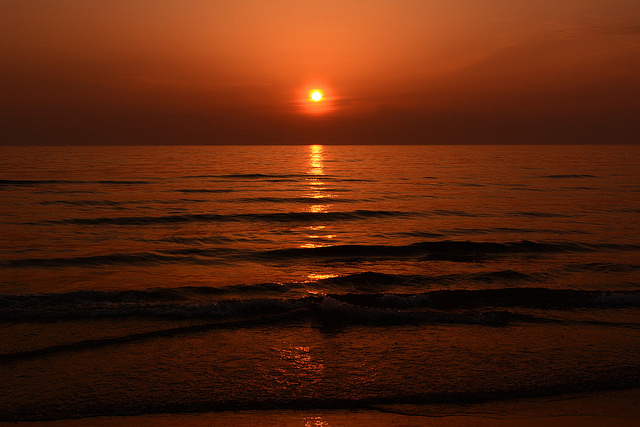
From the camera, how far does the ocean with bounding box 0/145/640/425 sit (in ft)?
21.9

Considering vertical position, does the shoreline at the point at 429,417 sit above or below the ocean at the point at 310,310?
below

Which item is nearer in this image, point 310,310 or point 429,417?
point 429,417

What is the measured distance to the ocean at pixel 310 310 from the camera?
668cm

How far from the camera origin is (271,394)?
21.5 feet

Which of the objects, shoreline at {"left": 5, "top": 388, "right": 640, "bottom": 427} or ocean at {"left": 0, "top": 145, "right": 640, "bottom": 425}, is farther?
ocean at {"left": 0, "top": 145, "right": 640, "bottom": 425}

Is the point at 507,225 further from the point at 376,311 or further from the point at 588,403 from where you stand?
the point at 588,403

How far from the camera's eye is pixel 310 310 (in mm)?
10461

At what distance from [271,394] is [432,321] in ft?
13.8

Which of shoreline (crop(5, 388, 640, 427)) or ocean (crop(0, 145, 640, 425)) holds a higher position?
ocean (crop(0, 145, 640, 425))

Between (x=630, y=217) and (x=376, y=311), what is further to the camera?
(x=630, y=217)

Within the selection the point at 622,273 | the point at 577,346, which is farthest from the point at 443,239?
the point at 577,346

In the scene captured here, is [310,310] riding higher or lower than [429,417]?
higher

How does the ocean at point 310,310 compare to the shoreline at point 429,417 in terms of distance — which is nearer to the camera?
A: the shoreline at point 429,417

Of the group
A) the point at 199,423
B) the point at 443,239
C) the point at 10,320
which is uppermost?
the point at 443,239
